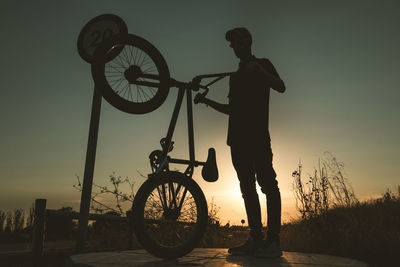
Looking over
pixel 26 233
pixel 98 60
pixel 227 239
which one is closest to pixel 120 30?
pixel 98 60

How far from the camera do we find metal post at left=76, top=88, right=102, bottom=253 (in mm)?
4770

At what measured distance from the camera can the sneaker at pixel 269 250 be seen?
140 inches

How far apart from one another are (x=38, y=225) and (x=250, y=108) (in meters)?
3.54

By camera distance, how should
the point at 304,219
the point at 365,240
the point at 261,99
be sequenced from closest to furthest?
1. the point at 261,99
2. the point at 365,240
3. the point at 304,219

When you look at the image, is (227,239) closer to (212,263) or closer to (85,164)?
(85,164)

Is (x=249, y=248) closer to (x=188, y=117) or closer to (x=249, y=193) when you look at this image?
(x=249, y=193)

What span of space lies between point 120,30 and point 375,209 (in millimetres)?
6686

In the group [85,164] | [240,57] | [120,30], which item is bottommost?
[85,164]

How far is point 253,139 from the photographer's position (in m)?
3.65

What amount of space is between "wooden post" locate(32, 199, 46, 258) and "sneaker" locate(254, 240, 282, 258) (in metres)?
3.19

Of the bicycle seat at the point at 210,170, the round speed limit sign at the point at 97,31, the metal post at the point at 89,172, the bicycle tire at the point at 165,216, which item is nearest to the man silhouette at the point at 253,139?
→ the bicycle seat at the point at 210,170

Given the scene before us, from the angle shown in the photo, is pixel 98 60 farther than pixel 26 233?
No

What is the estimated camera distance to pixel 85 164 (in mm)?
4801

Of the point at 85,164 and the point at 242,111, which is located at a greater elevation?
the point at 242,111
